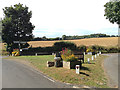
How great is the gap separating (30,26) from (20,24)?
2833mm

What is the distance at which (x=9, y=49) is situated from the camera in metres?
39.9

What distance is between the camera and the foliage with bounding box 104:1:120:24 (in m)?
28.5

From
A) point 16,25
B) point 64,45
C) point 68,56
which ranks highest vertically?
point 16,25

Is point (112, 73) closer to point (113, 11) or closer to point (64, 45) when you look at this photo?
point (113, 11)

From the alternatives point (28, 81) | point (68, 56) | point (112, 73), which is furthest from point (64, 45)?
point (28, 81)

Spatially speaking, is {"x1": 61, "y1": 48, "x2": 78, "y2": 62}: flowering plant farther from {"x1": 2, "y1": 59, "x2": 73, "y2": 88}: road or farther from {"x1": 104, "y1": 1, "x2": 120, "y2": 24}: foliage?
{"x1": 104, "y1": 1, "x2": 120, "y2": 24}: foliage

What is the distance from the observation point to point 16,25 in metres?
41.0

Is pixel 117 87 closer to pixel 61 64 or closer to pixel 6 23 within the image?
pixel 61 64

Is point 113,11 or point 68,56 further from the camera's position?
point 113,11

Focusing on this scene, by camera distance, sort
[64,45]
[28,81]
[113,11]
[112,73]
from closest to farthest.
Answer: [28,81], [112,73], [113,11], [64,45]

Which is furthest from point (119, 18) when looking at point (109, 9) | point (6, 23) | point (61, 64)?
point (6, 23)

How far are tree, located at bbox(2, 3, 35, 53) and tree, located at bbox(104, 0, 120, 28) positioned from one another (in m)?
20.8

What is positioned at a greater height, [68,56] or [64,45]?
[68,56]

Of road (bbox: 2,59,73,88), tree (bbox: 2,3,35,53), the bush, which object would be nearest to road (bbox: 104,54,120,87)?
road (bbox: 2,59,73,88)
